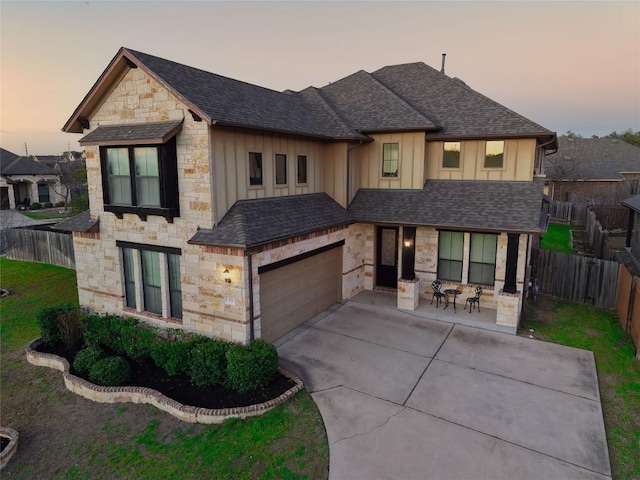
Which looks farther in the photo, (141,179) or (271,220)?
(271,220)

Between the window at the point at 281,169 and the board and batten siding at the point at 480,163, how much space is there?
5482 millimetres

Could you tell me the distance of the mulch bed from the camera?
7551 millimetres

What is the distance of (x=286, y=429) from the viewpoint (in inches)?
268

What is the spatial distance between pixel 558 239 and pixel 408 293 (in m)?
16.4

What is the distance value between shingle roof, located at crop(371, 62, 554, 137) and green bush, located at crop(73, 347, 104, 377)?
12.4m

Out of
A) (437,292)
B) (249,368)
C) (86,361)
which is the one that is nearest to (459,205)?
(437,292)

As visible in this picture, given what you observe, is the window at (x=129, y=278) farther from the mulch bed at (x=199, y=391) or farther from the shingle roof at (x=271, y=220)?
the shingle roof at (x=271, y=220)

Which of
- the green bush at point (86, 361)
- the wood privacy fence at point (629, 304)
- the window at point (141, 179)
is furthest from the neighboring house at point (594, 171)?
the green bush at point (86, 361)

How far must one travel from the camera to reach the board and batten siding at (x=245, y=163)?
927 cm

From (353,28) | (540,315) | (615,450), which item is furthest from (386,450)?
(353,28)

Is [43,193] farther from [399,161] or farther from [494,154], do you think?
[494,154]

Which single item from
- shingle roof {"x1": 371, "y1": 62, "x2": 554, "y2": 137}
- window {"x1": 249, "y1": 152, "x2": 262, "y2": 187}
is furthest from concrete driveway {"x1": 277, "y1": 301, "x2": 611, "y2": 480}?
shingle roof {"x1": 371, "y1": 62, "x2": 554, "y2": 137}

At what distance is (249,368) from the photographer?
7.68 m

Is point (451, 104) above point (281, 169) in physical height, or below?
above
